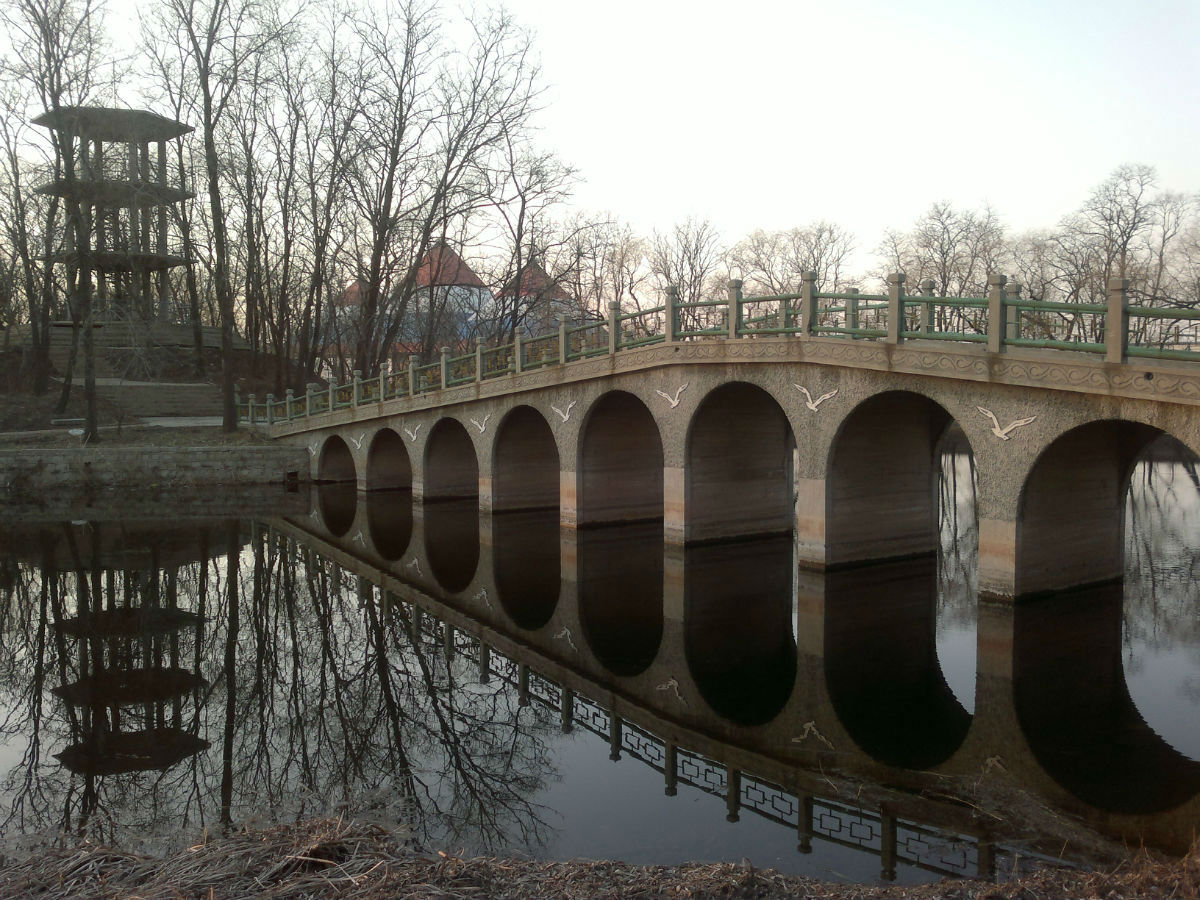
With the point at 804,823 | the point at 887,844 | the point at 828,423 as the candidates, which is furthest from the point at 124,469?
the point at 887,844

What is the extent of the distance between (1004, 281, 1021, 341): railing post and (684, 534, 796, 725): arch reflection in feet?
16.0

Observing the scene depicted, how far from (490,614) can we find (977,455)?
739 cm

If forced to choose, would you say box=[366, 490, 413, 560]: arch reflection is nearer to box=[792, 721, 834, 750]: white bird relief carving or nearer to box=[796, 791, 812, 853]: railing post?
box=[792, 721, 834, 750]: white bird relief carving

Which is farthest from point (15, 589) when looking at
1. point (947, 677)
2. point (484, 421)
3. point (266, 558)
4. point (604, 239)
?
point (604, 239)

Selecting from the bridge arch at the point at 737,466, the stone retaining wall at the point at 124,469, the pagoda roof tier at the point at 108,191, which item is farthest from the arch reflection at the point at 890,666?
the pagoda roof tier at the point at 108,191

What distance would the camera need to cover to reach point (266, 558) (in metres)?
19.0

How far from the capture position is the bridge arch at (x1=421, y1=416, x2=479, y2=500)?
86.8 feet

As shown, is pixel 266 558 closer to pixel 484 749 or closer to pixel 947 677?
pixel 484 749

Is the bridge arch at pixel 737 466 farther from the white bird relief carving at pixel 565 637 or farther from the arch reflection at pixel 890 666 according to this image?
the white bird relief carving at pixel 565 637

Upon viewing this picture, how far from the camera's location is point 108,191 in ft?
94.1

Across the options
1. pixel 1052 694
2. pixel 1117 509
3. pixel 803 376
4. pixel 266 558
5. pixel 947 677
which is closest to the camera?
pixel 1052 694

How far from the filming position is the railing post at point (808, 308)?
1521 cm

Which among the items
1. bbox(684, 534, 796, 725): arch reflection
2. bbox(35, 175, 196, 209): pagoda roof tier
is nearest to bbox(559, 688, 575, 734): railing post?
bbox(684, 534, 796, 725): arch reflection

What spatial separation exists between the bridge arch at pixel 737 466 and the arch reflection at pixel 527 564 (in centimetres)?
300
